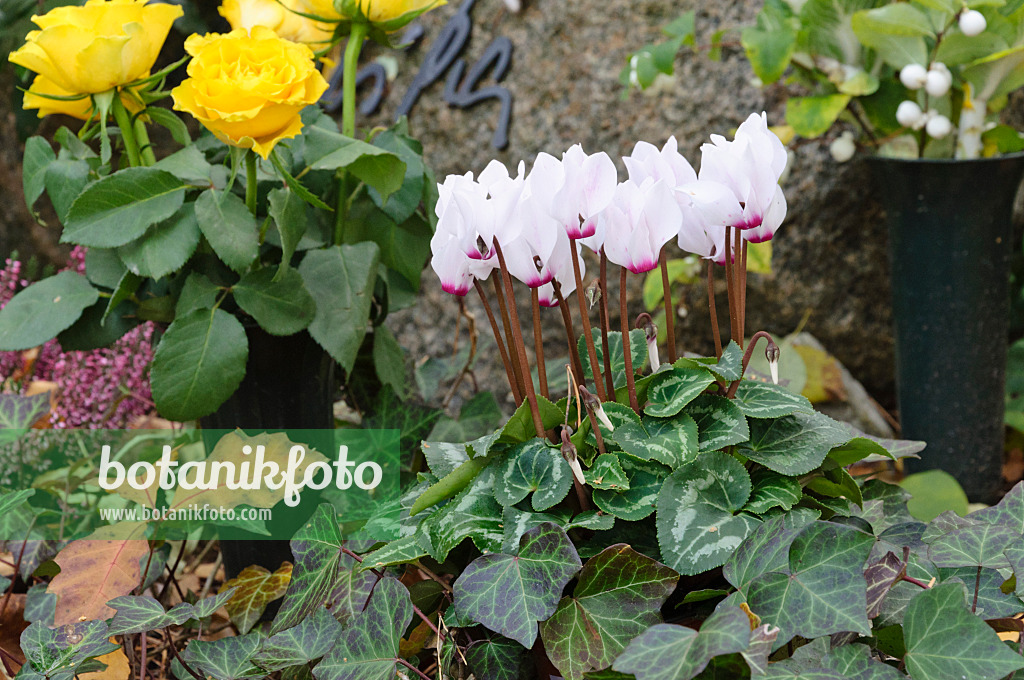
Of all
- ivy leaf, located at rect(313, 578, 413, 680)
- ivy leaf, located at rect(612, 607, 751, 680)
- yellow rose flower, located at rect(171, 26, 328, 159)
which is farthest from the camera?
yellow rose flower, located at rect(171, 26, 328, 159)

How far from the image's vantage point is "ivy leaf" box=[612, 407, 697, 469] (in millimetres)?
552

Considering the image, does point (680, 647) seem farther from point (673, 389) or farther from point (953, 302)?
point (953, 302)

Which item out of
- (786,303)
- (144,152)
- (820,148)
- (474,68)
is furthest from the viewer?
(474,68)

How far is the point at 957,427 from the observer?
4.67ft

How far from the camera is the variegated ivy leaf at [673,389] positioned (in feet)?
1.89

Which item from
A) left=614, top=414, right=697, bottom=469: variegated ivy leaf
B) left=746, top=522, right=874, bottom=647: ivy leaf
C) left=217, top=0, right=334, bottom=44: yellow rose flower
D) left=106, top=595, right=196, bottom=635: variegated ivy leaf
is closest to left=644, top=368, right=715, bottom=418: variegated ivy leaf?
left=614, top=414, right=697, bottom=469: variegated ivy leaf

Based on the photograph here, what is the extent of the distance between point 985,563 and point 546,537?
28cm

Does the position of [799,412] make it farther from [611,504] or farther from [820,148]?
[820,148]

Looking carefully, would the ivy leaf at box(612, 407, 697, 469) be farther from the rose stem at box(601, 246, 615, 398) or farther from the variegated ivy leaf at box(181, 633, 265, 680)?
the variegated ivy leaf at box(181, 633, 265, 680)

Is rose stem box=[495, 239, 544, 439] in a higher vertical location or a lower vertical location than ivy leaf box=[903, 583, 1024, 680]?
higher

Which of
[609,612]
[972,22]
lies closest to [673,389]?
[609,612]

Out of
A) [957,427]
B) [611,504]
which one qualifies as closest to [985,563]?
[611,504]

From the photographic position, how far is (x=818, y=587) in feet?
1.60

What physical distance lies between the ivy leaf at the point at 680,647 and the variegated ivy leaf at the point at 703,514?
6cm
